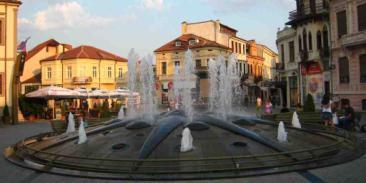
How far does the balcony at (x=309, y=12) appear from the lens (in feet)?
122

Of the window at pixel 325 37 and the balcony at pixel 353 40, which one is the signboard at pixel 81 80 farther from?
the balcony at pixel 353 40

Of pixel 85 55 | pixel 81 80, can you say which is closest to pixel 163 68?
pixel 85 55

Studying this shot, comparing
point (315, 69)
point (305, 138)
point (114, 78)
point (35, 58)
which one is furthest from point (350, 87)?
point (35, 58)

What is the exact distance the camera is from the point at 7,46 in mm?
32656

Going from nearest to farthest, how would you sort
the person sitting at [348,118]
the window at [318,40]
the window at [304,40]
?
the person sitting at [348,118] < the window at [318,40] < the window at [304,40]

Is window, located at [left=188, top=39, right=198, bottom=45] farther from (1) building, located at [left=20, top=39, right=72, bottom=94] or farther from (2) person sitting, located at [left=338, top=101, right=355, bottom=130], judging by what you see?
(2) person sitting, located at [left=338, top=101, right=355, bottom=130]

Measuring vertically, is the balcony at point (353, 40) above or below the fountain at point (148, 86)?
above

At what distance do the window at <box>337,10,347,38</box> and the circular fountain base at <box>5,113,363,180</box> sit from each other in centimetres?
2212

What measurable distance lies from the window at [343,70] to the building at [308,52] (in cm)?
165

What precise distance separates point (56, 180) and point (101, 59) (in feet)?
184

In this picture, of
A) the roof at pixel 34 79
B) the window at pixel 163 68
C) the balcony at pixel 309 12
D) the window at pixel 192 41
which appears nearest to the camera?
the balcony at pixel 309 12

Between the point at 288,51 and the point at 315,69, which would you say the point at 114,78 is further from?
the point at 315,69

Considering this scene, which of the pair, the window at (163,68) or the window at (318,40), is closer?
the window at (318,40)

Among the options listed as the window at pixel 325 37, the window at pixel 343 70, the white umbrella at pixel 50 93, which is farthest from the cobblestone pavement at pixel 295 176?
the window at pixel 325 37
